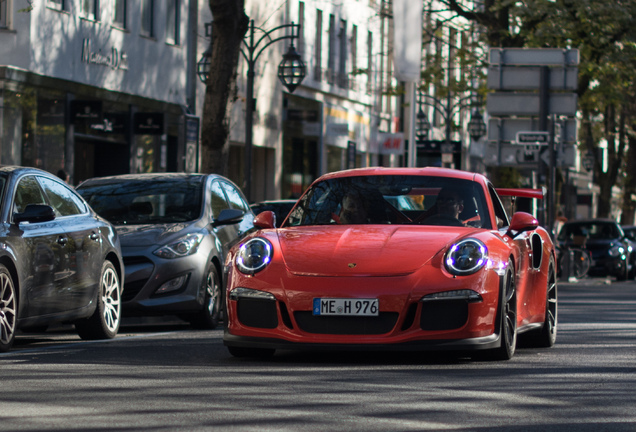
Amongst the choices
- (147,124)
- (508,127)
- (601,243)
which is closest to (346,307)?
(508,127)

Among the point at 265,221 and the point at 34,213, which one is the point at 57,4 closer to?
the point at 34,213

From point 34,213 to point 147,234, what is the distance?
10.2 ft

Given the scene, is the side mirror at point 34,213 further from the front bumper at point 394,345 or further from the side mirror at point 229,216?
the side mirror at point 229,216

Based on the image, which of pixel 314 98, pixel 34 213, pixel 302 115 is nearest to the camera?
pixel 34 213

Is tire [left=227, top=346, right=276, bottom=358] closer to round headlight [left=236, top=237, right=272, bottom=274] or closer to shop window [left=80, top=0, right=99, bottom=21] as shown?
round headlight [left=236, top=237, right=272, bottom=274]

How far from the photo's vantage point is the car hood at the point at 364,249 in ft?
31.0

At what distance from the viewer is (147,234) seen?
1389 cm

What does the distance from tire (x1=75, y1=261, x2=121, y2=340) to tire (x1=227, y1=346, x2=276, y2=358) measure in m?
2.41

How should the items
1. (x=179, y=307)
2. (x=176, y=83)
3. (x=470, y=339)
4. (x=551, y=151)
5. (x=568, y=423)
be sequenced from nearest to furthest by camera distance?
1. (x=568, y=423)
2. (x=470, y=339)
3. (x=179, y=307)
4. (x=551, y=151)
5. (x=176, y=83)

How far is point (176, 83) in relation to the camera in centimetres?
3644

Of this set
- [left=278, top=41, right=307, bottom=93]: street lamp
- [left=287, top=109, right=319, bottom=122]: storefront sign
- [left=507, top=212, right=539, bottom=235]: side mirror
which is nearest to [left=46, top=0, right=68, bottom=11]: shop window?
[left=278, top=41, right=307, bottom=93]: street lamp

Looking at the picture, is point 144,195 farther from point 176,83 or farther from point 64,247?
point 176,83

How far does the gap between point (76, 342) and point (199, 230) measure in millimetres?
2624

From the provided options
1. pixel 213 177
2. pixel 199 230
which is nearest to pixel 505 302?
pixel 199 230
